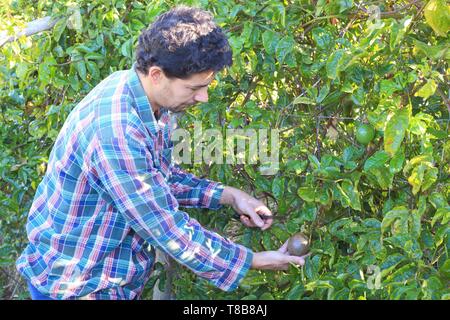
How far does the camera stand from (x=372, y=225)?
2084 mm

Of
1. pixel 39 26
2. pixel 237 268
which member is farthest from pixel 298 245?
pixel 39 26

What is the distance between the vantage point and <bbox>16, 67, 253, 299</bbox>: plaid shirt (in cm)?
192

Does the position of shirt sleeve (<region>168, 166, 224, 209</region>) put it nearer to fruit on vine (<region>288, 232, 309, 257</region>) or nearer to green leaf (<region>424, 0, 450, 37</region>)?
fruit on vine (<region>288, 232, 309, 257</region>)

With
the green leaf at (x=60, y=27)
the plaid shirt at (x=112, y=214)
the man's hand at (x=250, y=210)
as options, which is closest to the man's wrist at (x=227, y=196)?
the man's hand at (x=250, y=210)

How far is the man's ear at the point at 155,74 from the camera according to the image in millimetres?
2006

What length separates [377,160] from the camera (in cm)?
198

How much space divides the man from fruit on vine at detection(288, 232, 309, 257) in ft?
0.16

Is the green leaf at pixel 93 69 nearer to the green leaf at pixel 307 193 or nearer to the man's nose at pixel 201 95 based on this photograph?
the man's nose at pixel 201 95

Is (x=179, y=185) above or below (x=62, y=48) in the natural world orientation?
below

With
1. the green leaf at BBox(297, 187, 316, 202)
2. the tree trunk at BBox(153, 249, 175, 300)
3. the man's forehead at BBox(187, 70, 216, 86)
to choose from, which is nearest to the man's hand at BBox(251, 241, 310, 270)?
the green leaf at BBox(297, 187, 316, 202)
